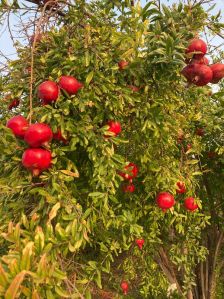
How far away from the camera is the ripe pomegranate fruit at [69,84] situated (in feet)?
5.27

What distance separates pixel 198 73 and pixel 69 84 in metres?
0.61

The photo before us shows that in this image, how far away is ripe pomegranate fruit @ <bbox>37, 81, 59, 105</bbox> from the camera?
5.10 feet

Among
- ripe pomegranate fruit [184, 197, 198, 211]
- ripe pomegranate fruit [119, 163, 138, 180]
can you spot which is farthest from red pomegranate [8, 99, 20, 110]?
ripe pomegranate fruit [184, 197, 198, 211]

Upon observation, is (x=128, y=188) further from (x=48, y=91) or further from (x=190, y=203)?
(x=48, y=91)

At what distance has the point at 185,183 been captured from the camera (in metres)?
2.36

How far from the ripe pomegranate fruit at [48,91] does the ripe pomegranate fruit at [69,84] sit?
34 millimetres

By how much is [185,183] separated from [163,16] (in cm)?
113

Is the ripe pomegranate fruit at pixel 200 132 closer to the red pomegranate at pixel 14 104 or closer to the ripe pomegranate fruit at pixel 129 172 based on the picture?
the ripe pomegranate fruit at pixel 129 172

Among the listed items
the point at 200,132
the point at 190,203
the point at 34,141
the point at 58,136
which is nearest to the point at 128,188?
the point at 190,203

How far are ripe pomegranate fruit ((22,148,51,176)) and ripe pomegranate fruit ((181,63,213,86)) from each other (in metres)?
0.77

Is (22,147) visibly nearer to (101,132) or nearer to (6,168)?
(6,168)

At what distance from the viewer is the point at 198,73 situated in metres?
1.65

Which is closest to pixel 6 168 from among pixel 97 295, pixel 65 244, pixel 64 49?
pixel 65 244

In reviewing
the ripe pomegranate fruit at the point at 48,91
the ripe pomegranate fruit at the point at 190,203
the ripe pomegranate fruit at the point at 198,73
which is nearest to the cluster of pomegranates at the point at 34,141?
the ripe pomegranate fruit at the point at 48,91
